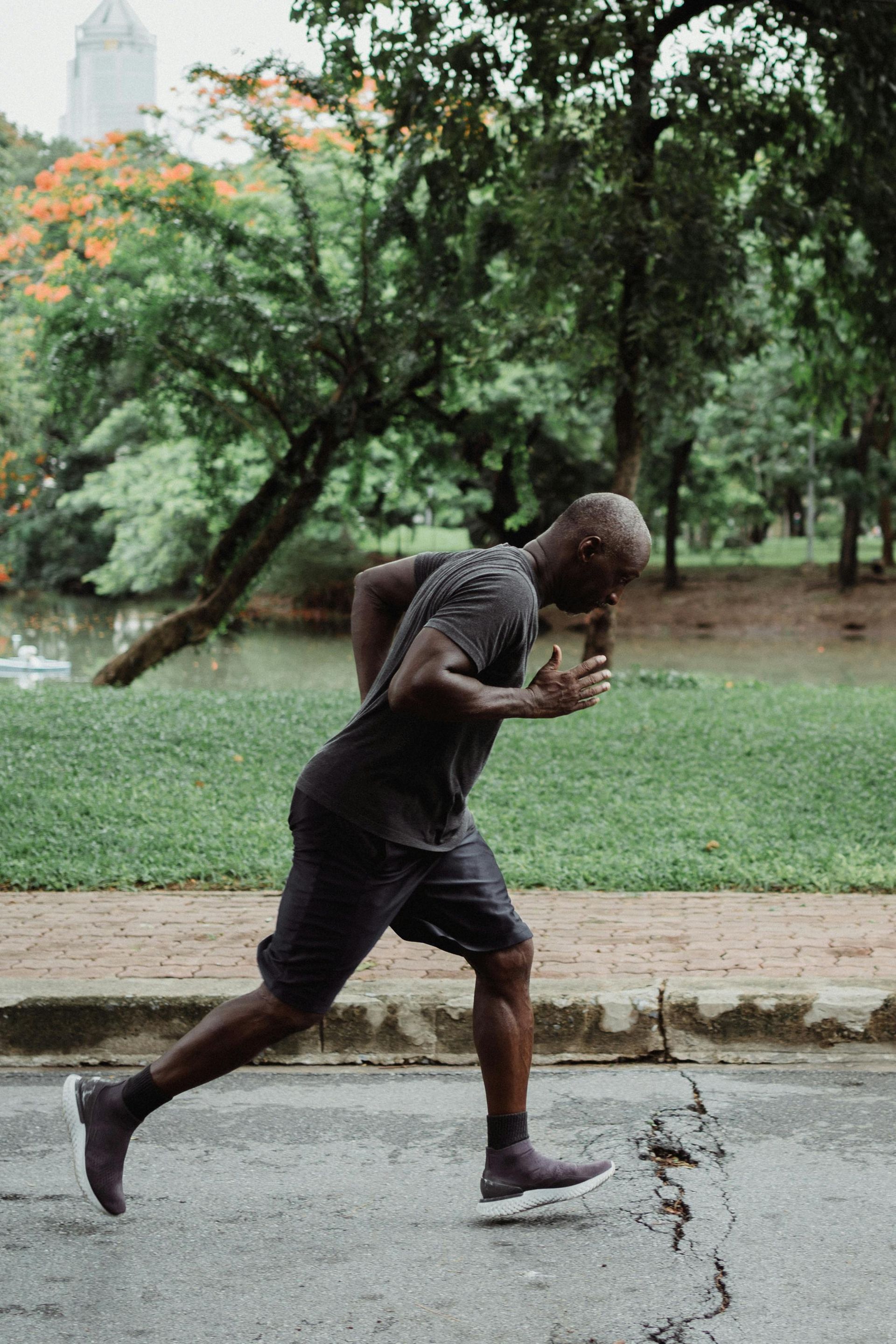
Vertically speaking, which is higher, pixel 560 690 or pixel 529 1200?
pixel 560 690

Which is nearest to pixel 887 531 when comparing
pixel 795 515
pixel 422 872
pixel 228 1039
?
pixel 795 515

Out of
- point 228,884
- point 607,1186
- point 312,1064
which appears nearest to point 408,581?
point 607,1186

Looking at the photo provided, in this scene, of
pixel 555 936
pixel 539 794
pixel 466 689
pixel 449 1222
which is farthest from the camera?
pixel 539 794

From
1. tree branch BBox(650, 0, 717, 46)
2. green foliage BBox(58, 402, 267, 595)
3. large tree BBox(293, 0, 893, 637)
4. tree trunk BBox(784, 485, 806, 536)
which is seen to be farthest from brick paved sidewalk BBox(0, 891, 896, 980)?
tree trunk BBox(784, 485, 806, 536)

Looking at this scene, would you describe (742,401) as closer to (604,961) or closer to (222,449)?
(222,449)

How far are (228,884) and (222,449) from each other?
10979 mm

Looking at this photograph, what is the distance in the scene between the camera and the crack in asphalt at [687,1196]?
9.81 feet

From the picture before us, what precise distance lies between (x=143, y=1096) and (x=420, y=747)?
1.12m

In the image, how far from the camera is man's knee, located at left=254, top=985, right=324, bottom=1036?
3451 mm

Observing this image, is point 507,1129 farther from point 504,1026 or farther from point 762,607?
point 762,607

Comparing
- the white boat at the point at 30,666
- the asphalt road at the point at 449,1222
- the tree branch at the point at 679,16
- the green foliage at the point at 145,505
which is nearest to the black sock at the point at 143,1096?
the asphalt road at the point at 449,1222

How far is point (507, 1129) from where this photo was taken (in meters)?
3.57

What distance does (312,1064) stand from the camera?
15.9 ft

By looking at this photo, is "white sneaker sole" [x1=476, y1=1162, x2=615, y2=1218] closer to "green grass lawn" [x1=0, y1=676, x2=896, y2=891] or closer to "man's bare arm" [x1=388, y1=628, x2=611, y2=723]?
Result: "man's bare arm" [x1=388, y1=628, x2=611, y2=723]
